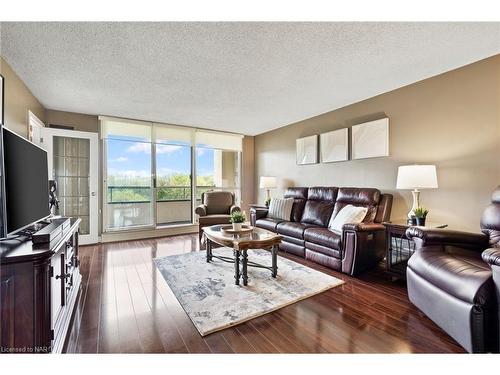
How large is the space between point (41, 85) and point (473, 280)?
191 inches

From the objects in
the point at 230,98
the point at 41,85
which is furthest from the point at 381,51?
the point at 41,85

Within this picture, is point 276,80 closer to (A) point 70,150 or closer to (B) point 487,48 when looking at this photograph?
(B) point 487,48

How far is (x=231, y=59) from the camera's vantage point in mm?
2402

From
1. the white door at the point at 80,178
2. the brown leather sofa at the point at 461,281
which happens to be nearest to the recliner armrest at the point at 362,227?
the brown leather sofa at the point at 461,281

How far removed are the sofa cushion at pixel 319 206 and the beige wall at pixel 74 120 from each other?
422 centimetres

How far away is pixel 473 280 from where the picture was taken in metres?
1.47

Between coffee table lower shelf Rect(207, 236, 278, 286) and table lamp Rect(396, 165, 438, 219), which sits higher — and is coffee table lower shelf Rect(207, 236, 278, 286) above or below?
below

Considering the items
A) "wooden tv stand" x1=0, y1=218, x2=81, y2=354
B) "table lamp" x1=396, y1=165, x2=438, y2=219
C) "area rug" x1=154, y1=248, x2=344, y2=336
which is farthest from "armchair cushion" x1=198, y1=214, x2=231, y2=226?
"table lamp" x1=396, y1=165, x2=438, y2=219

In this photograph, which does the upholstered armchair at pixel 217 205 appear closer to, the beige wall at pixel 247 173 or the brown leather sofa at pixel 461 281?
the beige wall at pixel 247 173

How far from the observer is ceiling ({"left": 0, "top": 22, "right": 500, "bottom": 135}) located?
76.7 inches

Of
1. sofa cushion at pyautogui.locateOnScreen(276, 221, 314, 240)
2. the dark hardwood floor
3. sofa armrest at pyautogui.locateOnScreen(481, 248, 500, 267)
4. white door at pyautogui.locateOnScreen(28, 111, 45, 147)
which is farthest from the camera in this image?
sofa cushion at pyautogui.locateOnScreen(276, 221, 314, 240)

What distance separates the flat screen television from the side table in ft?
10.9

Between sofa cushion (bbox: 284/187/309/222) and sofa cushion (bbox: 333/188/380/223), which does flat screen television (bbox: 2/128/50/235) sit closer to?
sofa cushion (bbox: 284/187/309/222)

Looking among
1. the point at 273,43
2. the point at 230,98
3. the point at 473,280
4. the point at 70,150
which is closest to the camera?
the point at 473,280
